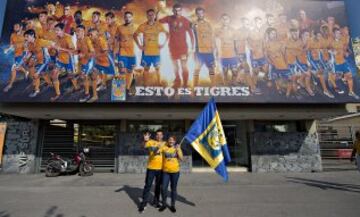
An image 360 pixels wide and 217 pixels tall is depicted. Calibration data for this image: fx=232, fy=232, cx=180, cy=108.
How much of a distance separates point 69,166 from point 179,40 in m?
9.14

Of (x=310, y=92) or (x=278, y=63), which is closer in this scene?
(x=310, y=92)

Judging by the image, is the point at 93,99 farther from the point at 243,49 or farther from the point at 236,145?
the point at 236,145

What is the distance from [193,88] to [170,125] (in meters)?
3.49

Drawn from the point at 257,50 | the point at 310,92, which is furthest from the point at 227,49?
the point at 310,92

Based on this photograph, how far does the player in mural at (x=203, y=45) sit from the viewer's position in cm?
1246

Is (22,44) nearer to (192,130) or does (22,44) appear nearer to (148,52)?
(148,52)

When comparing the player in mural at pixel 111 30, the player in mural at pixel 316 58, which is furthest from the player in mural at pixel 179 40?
the player in mural at pixel 316 58

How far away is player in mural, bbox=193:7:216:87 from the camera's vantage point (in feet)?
40.9

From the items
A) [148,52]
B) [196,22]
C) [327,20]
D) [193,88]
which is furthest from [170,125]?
[327,20]

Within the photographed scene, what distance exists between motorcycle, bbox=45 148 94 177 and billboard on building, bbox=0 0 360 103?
3.32 metres

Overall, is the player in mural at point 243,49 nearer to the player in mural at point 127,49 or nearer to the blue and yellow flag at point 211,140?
the player in mural at point 127,49

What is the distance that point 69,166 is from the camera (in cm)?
1257

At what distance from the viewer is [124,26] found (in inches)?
510

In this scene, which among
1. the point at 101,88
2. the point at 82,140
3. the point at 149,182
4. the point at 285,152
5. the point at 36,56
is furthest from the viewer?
the point at 285,152
